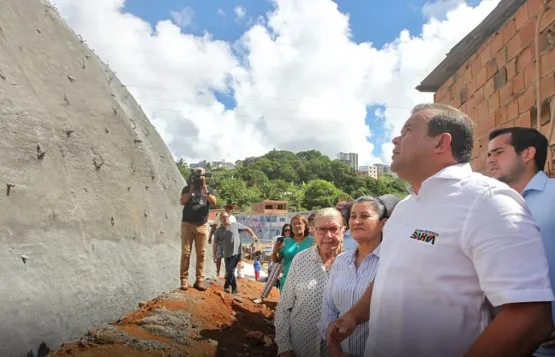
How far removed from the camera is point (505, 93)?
474cm

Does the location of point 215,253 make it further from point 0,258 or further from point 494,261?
point 494,261

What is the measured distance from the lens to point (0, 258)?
14.0 feet

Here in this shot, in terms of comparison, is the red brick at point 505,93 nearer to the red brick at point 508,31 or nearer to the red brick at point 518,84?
the red brick at point 518,84

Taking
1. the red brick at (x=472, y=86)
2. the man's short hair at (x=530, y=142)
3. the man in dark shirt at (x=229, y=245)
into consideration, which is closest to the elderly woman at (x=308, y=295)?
the man's short hair at (x=530, y=142)

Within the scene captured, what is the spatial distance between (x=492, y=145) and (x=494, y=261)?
5.09 feet

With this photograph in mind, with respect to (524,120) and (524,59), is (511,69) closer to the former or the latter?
(524,59)

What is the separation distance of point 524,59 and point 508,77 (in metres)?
0.37

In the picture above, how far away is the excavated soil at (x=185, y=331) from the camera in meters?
4.61

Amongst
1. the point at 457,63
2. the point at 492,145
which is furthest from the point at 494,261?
the point at 457,63

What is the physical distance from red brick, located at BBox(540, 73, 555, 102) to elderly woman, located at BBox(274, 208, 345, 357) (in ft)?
6.78

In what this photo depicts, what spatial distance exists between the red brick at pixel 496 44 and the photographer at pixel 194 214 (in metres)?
4.16

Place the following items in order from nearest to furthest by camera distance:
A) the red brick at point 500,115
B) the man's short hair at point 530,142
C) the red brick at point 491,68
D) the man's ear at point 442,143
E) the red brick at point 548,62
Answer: the man's ear at point 442,143 < the man's short hair at point 530,142 < the red brick at point 548,62 < the red brick at point 500,115 < the red brick at point 491,68

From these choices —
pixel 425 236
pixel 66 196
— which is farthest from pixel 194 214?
pixel 425 236

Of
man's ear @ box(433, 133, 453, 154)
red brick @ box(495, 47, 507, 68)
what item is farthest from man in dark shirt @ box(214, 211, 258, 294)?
man's ear @ box(433, 133, 453, 154)
